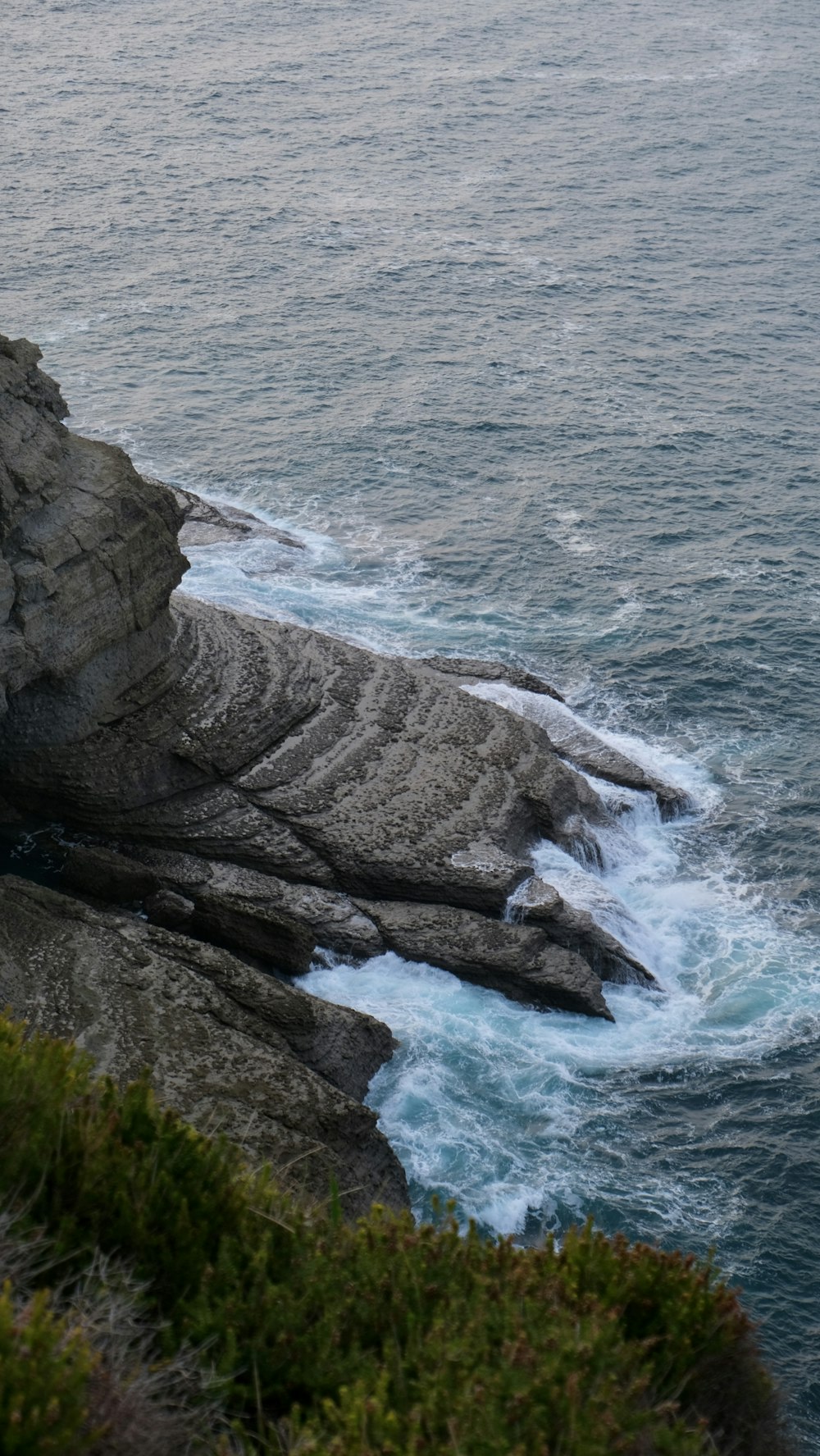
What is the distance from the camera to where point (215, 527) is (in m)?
48.1

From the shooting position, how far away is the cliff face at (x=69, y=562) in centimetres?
2939

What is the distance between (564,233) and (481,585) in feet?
109

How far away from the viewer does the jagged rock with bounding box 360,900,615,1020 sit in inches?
1218

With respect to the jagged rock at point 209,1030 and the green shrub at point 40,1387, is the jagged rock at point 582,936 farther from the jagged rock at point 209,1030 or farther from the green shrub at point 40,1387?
the green shrub at point 40,1387

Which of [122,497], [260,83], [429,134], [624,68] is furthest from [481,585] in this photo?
[624,68]

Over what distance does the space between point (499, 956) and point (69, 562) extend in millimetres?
12709

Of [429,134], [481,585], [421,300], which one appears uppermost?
[429,134]

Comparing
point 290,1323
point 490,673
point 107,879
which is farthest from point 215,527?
point 290,1323

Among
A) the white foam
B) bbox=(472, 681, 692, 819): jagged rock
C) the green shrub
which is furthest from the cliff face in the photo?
the green shrub

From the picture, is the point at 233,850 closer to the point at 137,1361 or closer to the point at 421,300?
the point at 137,1361

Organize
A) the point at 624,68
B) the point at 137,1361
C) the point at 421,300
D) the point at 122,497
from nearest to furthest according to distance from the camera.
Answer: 1. the point at 137,1361
2. the point at 122,497
3. the point at 421,300
4. the point at 624,68

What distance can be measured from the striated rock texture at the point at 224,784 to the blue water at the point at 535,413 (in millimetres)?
1242

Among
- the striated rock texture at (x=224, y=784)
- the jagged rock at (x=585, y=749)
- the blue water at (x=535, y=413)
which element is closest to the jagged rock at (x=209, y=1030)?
the blue water at (x=535, y=413)

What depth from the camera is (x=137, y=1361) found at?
1193cm
